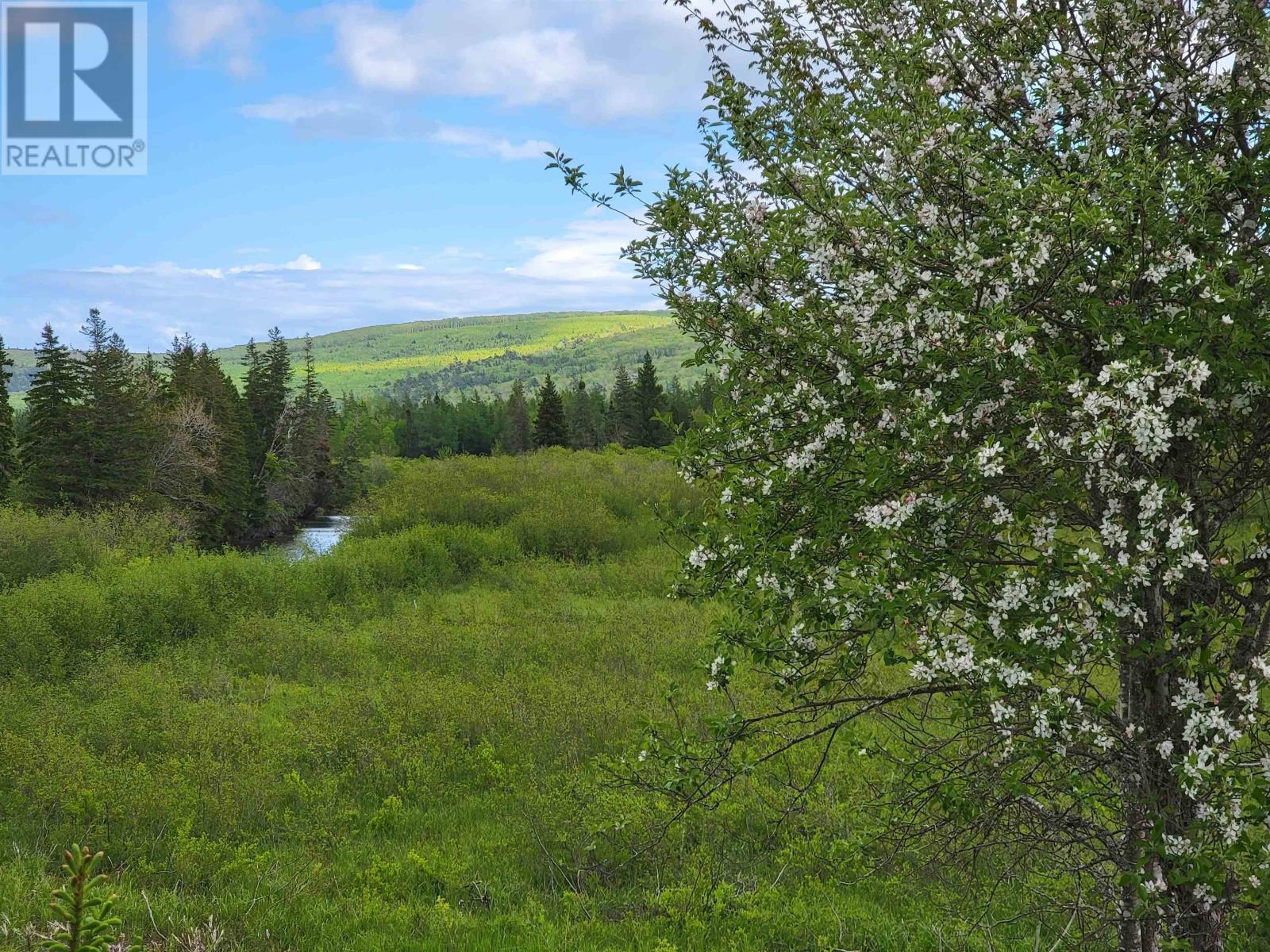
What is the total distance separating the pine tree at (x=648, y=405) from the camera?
225ft

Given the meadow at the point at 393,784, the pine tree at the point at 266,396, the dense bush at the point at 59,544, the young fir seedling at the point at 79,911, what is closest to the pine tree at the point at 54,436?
the dense bush at the point at 59,544

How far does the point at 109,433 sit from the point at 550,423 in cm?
3647

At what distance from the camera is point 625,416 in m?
80.4

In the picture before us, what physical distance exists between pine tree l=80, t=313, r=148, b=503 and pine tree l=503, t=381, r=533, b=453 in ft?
167

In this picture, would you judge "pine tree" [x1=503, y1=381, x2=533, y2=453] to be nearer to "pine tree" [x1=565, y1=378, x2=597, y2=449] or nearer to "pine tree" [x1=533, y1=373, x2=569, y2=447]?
"pine tree" [x1=565, y1=378, x2=597, y2=449]

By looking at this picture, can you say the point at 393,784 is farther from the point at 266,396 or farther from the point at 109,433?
the point at 266,396

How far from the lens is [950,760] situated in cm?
526

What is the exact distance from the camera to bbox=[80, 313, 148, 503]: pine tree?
36781mm

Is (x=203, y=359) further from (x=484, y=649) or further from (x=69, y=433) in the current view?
(x=484, y=649)

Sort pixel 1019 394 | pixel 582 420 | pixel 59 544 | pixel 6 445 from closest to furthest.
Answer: pixel 1019 394 < pixel 59 544 < pixel 6 445 < pixel 582 420

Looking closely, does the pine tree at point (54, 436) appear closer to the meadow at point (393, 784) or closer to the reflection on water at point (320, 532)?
the reflection on water at point (320, 532)

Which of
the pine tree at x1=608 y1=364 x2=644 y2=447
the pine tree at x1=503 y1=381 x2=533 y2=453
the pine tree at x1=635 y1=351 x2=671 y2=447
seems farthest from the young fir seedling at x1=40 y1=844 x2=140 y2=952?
the pine tree at x1=503 y1=381 x2=533 y2=453

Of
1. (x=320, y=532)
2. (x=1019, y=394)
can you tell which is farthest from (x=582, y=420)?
(x=1019, y=394)

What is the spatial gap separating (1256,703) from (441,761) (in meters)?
9.74
